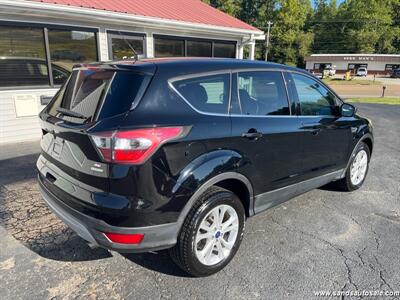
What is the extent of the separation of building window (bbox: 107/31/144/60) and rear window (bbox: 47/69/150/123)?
19.3ft

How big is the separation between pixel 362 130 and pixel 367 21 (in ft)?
267

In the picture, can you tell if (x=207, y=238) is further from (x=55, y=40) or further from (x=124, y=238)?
(x=55, y=40)

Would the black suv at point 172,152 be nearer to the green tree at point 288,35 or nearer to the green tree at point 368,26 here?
the green tree at point 288,35

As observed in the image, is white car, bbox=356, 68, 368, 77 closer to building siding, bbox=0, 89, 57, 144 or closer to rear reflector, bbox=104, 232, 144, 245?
building siding, bbox=0, 89, 57, 144

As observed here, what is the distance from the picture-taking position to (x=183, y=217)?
2.43 m

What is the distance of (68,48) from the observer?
762 centimetres

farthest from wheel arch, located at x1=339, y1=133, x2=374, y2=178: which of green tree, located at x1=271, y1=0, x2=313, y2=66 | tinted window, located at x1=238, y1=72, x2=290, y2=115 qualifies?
green tree, located at x1=271, y1=0, x2=313, y2=66

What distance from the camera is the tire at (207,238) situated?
248 centimetres

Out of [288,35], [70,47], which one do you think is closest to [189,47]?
[70,47]

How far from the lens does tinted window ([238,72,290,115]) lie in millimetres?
2950

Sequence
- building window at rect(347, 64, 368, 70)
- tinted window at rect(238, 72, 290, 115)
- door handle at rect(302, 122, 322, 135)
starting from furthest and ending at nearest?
building window at rect(347, 64, 368, 70)
door handle at rect(302, 122, 322, 135)
tinted window at rect(238, 72, 290, 115)

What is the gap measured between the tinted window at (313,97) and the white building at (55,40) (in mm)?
3361

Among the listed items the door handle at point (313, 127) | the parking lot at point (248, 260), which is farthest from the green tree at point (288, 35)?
the parking lot at point (248, 260)

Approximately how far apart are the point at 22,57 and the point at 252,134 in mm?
6379
